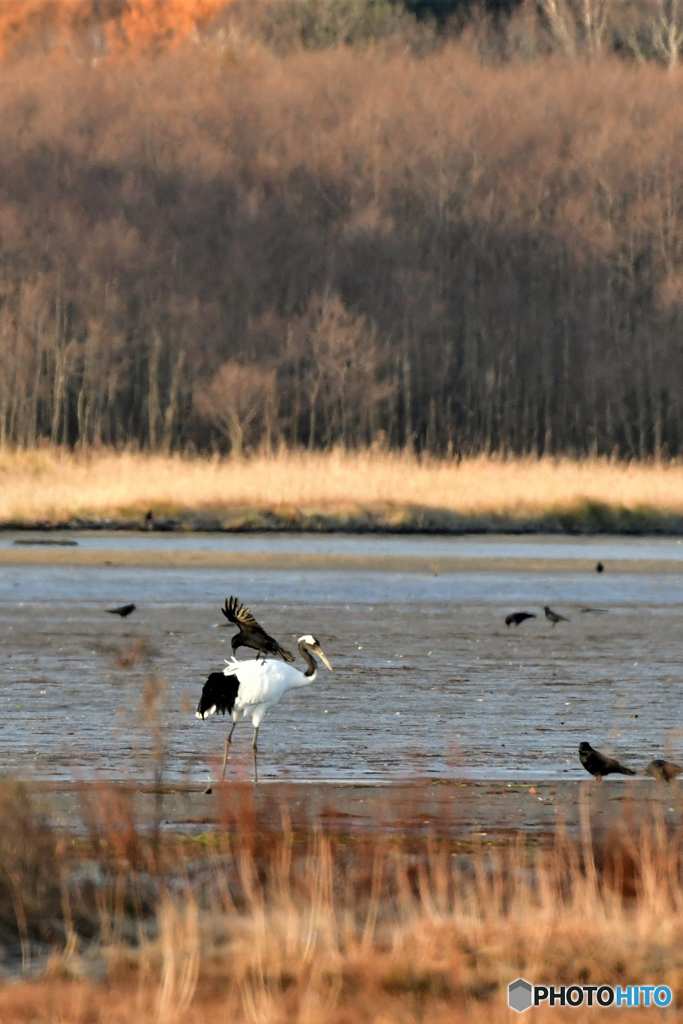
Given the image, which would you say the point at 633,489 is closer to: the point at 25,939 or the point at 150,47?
the point at 25,939

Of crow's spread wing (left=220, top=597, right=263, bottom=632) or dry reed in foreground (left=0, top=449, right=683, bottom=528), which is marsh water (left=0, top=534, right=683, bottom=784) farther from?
dry reed in foreground (left=0, top=449, right=683, bottom=528)

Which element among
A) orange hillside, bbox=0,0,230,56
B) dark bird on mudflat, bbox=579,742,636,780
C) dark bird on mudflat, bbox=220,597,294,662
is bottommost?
dark bird on mudflat, bbox=579,742,636,780

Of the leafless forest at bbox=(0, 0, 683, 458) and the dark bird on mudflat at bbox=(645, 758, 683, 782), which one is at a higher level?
the leafless forest at bbox=(0, 0, 683, 458)

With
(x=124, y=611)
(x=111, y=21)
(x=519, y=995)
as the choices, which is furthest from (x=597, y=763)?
(x=111, y=21)

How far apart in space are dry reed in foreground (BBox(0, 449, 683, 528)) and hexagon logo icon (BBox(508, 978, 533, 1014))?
106ft

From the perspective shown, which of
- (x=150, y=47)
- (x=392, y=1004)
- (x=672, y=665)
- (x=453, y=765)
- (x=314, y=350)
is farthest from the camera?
(x=150, y=47)

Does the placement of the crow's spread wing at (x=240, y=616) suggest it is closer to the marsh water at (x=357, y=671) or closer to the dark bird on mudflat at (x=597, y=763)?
the marsh water at (x=357, y=671)

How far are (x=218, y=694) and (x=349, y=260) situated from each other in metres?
62.8

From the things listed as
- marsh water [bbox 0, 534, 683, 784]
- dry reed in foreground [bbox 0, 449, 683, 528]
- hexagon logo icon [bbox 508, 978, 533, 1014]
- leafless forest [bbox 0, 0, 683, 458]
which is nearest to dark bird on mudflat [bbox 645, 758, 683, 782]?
marsh water [bbox 0, 534, 683, 784]

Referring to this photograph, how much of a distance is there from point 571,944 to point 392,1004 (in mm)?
775

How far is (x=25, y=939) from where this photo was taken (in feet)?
22.6

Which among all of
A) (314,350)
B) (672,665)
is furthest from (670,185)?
(672,665)

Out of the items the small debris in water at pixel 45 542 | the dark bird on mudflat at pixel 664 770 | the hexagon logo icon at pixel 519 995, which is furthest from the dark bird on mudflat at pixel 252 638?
the small debris in water at pixel 45 542

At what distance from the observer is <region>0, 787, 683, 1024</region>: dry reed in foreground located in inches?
242
